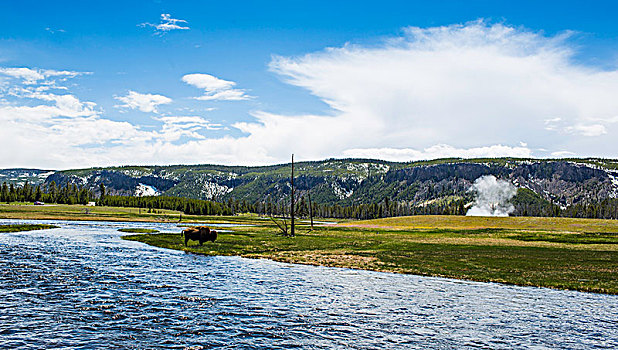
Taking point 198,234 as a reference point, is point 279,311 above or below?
below

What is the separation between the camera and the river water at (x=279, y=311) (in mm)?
17500

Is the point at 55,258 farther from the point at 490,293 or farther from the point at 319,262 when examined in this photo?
the point at 490,293

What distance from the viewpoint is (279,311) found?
22219 mm

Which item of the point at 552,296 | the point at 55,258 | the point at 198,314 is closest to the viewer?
the point at 198,314

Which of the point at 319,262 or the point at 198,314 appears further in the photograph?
the point at 319,262

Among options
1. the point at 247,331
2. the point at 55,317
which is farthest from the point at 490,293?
the point at 55,317

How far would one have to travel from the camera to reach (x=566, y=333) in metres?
19.3

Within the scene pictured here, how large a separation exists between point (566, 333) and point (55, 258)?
39.0 metres

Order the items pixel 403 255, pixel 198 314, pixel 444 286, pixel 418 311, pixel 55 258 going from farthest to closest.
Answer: pixel 403 255, pixel 55 258, pixel 444 286, pixel 418 311, pixel 198 314

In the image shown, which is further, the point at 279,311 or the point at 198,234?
the point at 198,234

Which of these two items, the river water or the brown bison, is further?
the brown bison

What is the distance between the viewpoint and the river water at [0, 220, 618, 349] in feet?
57.4

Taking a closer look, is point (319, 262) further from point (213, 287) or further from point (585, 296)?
point (585, 296)

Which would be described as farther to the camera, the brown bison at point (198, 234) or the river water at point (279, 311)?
the brown bison at point (198, 234)
